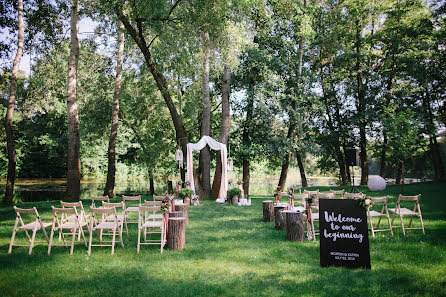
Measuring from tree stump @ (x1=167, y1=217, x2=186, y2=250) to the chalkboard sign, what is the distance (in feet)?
8.84

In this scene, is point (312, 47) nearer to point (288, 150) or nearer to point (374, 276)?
point (288, 150)

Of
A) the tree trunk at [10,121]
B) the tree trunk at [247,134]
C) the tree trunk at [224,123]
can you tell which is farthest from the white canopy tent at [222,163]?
the tree trunk at [10,121]

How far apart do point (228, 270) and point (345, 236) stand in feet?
6.50

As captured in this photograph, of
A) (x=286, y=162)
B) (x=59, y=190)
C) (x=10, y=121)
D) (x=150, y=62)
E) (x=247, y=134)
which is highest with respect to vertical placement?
(x=150, y=62)

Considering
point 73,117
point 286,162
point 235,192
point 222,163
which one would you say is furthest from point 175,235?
point 286,162

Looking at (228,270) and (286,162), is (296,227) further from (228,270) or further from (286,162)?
(286,162)

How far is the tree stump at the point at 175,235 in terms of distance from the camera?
603 centimetres

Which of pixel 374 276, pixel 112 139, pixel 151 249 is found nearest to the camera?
pixel 374 276

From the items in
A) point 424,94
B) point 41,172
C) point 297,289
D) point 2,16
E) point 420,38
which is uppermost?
point 420,38

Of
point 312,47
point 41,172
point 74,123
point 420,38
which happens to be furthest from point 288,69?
point 41,172

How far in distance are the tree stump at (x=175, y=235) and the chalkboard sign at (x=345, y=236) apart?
269cm

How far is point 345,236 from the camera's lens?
495cm

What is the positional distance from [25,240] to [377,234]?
311 inches

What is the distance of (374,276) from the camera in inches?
179
